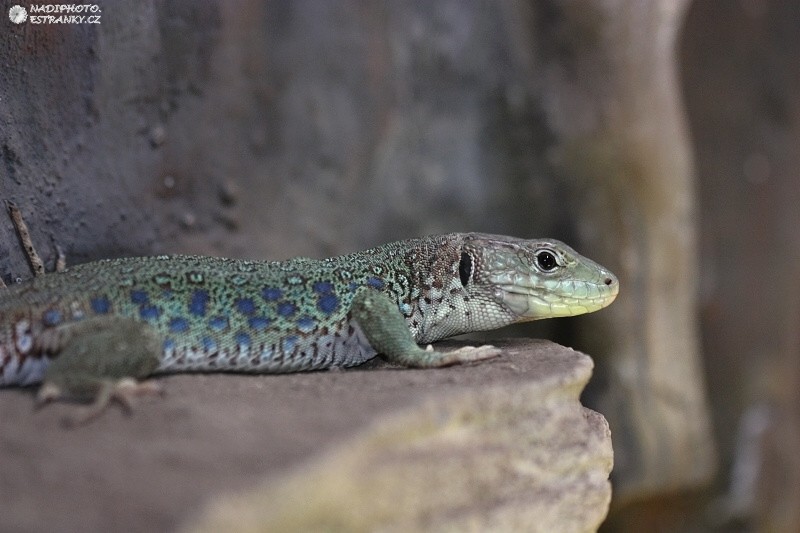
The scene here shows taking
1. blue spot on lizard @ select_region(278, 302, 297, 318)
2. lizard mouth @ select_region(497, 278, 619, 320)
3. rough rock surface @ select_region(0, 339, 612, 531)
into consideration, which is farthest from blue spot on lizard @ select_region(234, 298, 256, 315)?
lizard mouth @ select_region(497, 278, 619, 320)

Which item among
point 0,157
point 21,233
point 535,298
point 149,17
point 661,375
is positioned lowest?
point 661,375

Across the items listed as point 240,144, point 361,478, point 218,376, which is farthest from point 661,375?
point 361,478

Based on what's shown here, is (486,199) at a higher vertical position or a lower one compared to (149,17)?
lower

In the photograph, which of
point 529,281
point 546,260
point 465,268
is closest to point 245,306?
point 465,268

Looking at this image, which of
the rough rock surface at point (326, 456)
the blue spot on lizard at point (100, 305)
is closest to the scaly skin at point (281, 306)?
the blue spot on lizard at point (100, 305)

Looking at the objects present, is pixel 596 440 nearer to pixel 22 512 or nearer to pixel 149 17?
pixel 22 512

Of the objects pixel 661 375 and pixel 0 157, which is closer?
pixel 0 157
